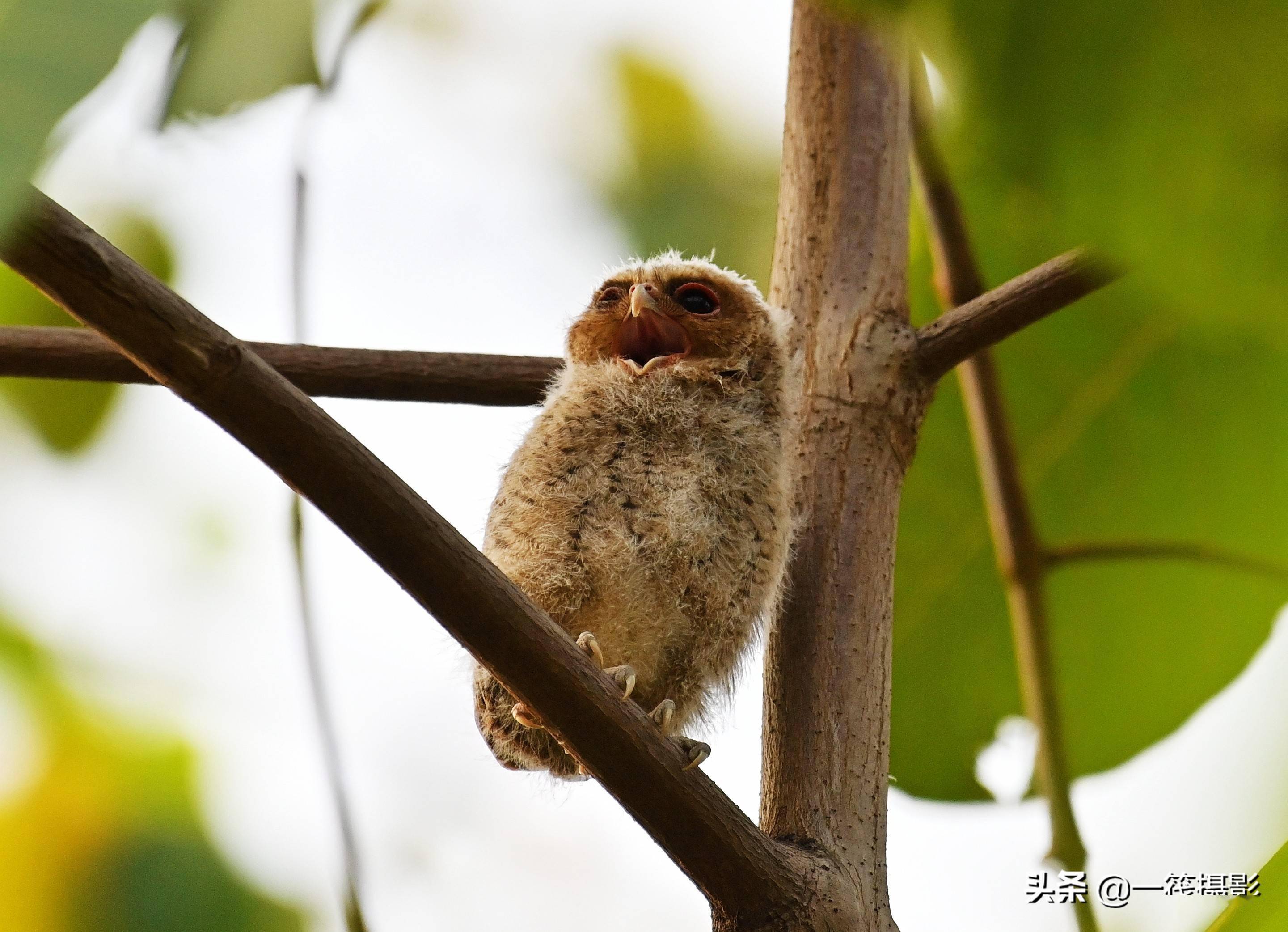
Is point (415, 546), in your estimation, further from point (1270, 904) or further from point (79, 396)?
point (79, 396)

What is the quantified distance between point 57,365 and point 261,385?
0.55 metres

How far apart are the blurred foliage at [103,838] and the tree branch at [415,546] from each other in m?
0.76

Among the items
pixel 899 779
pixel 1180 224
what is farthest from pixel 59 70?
pixel 899 779

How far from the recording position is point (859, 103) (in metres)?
1.52

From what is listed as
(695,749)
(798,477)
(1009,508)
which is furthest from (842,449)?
(695,749)

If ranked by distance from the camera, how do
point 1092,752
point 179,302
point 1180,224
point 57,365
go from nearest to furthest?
1. point 1180,224
2. point 179,302
3. point 57,365
4. point 1092,752

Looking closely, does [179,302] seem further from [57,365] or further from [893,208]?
[893,208]

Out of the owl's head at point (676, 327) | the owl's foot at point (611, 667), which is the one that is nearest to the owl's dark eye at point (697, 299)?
the owl's head at point (676, 327)

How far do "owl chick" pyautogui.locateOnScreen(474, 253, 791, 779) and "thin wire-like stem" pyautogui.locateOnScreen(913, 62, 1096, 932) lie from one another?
1.00ft

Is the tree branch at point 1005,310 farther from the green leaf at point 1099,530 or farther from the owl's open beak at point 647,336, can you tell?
the owl's open beak at point 647,336

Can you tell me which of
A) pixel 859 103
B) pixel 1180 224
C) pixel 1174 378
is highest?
pixel 859 103

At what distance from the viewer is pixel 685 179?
2193 millimetres

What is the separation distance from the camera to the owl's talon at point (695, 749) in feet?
3.20

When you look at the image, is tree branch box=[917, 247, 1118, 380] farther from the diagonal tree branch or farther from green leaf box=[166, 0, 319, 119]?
green leaf box=[166, 0, 319, 119]
